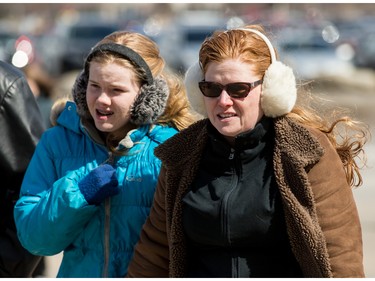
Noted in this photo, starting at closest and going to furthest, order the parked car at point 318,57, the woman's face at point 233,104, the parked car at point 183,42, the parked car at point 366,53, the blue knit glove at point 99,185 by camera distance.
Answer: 1. the woman's face at point 233,104
2. the blue knit glove at point 99,185
3. the parked car at point 183,42
4. the parked car at point 318,57
5. the parked car at point 366,53

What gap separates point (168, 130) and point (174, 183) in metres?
0.52

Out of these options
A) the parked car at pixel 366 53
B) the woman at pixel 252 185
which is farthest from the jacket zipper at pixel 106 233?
the parked car at pixel 366 53

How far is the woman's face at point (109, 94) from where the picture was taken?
3.31 meters

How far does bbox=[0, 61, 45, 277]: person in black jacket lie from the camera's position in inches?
149

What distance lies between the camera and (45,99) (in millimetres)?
7055

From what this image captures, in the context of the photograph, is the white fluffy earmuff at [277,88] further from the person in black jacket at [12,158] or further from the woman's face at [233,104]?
the person in black jacket at [12,158]

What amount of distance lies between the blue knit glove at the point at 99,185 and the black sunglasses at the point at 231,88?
1.84 feet

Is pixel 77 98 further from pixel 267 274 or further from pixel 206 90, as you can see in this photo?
pixel 267 274

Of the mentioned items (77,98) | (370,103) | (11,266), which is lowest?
(370,103)

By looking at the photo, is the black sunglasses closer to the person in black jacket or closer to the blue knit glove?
the blue knit glove

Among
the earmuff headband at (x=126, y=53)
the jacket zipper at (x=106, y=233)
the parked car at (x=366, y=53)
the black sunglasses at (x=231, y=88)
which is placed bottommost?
the parked car at (x=366, y=53)

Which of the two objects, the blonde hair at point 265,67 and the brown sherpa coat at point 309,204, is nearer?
the brown sherpa coat at point 309,204

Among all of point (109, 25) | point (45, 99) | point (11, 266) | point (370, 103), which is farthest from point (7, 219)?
point (109, 25)

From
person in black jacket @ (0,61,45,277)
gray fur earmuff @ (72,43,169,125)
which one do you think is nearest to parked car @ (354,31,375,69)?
person in black jacket @ (0,61,45,277)
